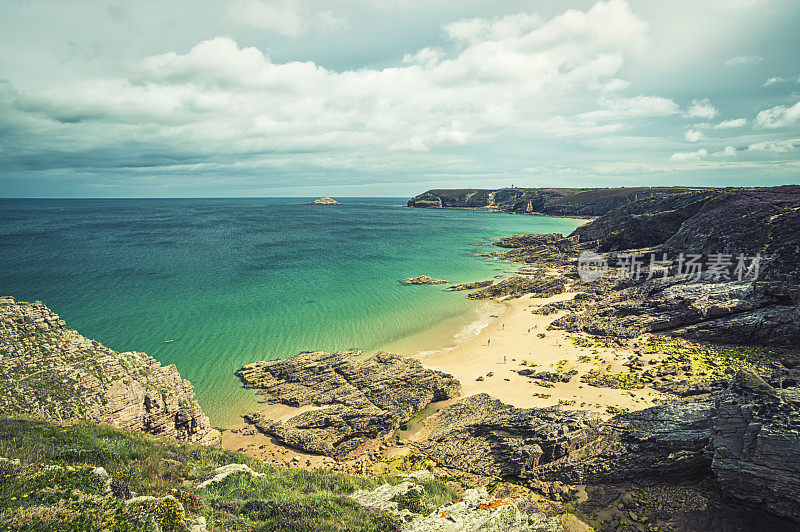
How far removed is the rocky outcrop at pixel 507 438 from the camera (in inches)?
727

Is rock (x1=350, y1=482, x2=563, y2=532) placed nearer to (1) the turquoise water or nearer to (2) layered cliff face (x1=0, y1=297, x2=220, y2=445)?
(2) layered cliff face (x1=0, y1=297, x2=220, y2=445)

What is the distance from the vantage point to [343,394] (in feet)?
91.8

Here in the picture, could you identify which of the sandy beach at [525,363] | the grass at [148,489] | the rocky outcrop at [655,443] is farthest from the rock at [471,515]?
the sandy beach at [525,363]

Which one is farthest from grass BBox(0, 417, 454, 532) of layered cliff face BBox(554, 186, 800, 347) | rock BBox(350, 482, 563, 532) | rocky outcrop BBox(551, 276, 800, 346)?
layered cliff face BBox(554, 186, 800, 347)

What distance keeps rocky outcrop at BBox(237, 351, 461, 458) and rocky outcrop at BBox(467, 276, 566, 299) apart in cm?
2794

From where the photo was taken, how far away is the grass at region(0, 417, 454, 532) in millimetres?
9477

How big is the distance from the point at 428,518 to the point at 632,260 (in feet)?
202

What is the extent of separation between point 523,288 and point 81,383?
55.2 m

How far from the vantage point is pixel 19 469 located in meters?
10.6

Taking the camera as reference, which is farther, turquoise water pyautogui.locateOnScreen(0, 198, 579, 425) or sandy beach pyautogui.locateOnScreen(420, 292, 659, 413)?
turquoise water pyautogui.locateOnScreen(0, 198, 579, 425)

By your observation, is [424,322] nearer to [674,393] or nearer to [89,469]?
[674,393]

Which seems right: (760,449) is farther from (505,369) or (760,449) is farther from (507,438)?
(505,369)

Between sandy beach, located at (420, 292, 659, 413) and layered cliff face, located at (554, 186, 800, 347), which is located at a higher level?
layered cliff face, located at (554, 186, 800, 347)

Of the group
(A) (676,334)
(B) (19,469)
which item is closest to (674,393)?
(A) (676,334)
